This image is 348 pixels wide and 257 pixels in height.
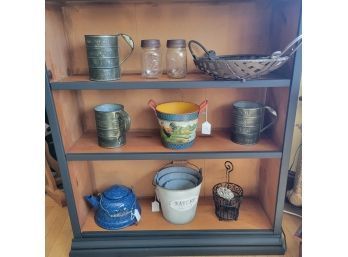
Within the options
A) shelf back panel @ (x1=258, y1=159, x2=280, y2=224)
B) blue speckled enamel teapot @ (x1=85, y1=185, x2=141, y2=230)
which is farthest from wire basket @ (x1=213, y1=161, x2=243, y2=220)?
blue speckled enamel teapot @ (x1=85, y1=185, x2=141, y2=230)

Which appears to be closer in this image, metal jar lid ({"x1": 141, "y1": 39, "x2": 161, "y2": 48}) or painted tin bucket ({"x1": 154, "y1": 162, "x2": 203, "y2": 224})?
metal jar lid ({"x1": 141, "y1": 39, "x2": 161, "y2": 48})

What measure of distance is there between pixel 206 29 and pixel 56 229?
121 centimetres

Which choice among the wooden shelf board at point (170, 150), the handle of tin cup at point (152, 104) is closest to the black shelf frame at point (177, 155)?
the wooden shelf board at point (170, 150)

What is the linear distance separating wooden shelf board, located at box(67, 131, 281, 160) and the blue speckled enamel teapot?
263mm

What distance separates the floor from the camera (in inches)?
45.0

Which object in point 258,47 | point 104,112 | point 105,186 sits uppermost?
point 258,47

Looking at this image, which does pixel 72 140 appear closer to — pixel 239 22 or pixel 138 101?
pixel 138 101

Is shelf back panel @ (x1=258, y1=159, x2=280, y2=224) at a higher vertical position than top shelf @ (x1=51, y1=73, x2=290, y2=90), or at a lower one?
lower

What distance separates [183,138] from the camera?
1.01 meters

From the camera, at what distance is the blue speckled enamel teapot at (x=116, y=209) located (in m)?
1.17

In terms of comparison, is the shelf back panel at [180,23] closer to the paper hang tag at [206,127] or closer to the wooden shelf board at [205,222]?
the paper hang tag at [206,127]

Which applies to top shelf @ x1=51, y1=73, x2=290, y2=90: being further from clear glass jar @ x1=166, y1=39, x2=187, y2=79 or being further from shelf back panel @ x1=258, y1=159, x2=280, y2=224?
shelf back panel @ x1=258, y1=159, x2=280, y2=224
